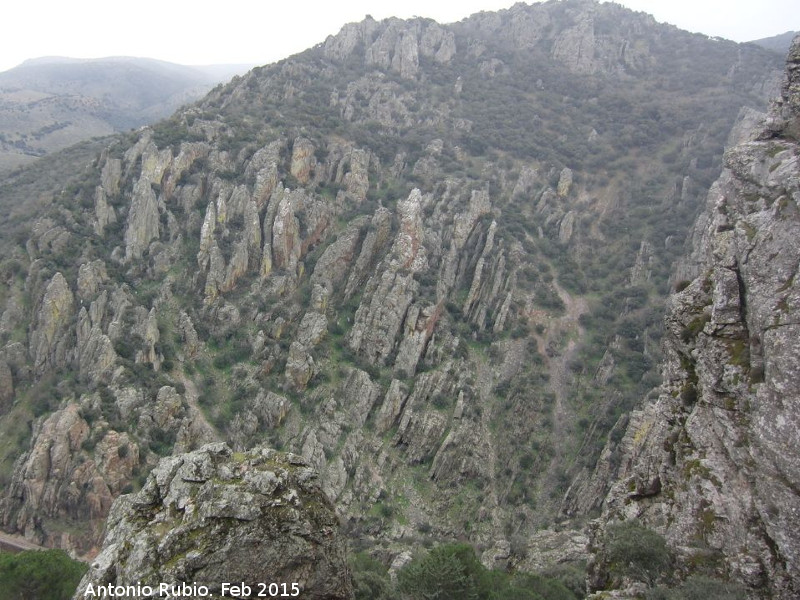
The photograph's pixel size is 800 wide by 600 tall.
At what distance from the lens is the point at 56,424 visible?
146 feet

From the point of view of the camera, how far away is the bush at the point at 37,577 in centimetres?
2369

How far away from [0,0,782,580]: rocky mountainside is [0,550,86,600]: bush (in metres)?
19.7

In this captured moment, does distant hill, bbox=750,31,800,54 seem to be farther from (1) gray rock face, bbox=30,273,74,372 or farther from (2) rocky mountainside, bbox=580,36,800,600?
(1) gray rock face, bbox=30,273,74,372

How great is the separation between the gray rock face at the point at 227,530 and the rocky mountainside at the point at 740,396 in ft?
41.9

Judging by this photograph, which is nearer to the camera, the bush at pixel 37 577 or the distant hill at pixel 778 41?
the bush at pixel 37 577

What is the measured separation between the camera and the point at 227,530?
16.5m

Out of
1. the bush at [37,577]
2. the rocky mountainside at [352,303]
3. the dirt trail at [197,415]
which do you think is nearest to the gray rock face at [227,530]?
the bush at [37,577]

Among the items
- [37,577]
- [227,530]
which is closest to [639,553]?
[227,530]

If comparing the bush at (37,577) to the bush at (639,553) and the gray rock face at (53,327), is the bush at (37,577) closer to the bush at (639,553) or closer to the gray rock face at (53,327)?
the bush at (639,553)

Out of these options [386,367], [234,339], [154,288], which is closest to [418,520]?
[386,367]

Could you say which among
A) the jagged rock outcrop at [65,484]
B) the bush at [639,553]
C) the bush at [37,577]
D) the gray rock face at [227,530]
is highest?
the gray rock face at [227,530]

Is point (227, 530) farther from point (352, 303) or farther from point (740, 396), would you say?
point (352, 303)

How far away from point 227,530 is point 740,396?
60.7 ft

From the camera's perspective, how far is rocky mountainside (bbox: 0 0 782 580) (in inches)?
1858
